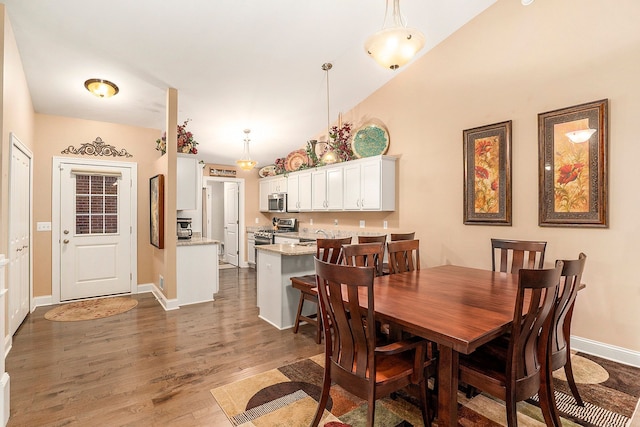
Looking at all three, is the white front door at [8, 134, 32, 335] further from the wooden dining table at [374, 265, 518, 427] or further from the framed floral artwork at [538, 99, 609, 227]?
the framed floral artwork at [538, 99, 609, 227]

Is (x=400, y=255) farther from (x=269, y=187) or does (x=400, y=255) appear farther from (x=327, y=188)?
(x=269, y=187)

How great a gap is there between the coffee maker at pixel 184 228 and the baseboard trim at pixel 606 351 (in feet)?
16.1

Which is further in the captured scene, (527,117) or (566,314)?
(527,117)

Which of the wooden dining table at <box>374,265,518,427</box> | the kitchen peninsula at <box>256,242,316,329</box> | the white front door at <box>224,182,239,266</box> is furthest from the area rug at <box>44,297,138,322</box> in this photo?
the wooden dining table at <box>374,265,518,427</box>

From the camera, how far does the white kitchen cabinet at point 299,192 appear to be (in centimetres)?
604

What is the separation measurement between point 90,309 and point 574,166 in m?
5.84

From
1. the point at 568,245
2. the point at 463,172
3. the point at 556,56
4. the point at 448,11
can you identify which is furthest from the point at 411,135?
the point at 568,245

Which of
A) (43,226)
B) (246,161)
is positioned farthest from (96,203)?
(246,161)

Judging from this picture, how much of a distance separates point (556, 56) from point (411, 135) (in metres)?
1.74

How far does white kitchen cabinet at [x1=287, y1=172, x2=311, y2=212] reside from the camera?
604cm

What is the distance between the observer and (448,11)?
140 inches

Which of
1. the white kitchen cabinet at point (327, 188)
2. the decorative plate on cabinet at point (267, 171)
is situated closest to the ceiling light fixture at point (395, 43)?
the white kitchen cabinet at point (327, 188)

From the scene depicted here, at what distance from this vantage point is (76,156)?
15.8 ft

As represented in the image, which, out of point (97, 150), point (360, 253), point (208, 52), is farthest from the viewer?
point (97, 150)
